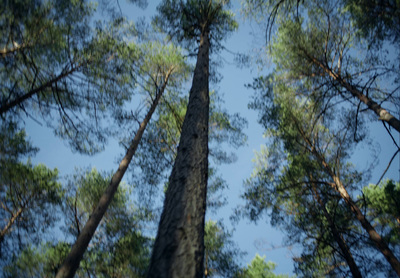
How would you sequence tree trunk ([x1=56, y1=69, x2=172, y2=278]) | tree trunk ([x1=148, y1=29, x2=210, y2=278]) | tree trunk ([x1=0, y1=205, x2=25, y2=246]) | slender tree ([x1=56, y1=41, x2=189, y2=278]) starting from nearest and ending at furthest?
tree trunk ([x1=148, y1=29, x2=210, y2=278])
tree trunk ([x1=56, y1=69, x2=172, y2=278])
slender tree ([x1=56, y1=41, x2=189, y2=278])
tree trunk ([x1=0, y1=205, x2=25, y2=246])

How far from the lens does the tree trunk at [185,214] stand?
1.16 meters

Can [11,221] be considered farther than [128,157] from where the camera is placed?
Yes

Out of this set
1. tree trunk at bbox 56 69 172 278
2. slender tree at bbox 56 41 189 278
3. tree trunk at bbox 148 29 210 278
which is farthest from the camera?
slender tree at bbox 56 41 189 278

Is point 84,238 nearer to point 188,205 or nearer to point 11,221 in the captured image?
point 188,205

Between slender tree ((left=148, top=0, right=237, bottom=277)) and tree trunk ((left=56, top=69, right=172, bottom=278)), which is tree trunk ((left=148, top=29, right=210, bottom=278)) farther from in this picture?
tree trunk ((left=56, top=69, right=172, bottom=278))

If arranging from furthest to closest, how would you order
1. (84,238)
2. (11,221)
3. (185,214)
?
(11,221) → (84,238) → (185,214)

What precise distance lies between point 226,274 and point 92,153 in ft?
27.9

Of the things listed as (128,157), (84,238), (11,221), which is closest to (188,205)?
(84,238)

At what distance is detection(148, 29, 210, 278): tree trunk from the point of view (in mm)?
1157

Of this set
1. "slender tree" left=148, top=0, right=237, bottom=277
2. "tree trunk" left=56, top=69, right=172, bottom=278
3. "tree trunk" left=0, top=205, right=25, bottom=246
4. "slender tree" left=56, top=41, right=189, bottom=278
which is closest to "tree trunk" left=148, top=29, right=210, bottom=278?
"slender tree" left=148, top=0, right=237, bottom=277

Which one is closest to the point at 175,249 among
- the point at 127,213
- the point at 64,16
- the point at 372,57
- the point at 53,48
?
the point at 53,48

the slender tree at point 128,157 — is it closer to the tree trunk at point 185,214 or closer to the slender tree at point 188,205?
the slender tree at point 188,205

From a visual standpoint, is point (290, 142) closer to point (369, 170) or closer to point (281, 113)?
point (281, 113)

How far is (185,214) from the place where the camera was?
58.2 inches
